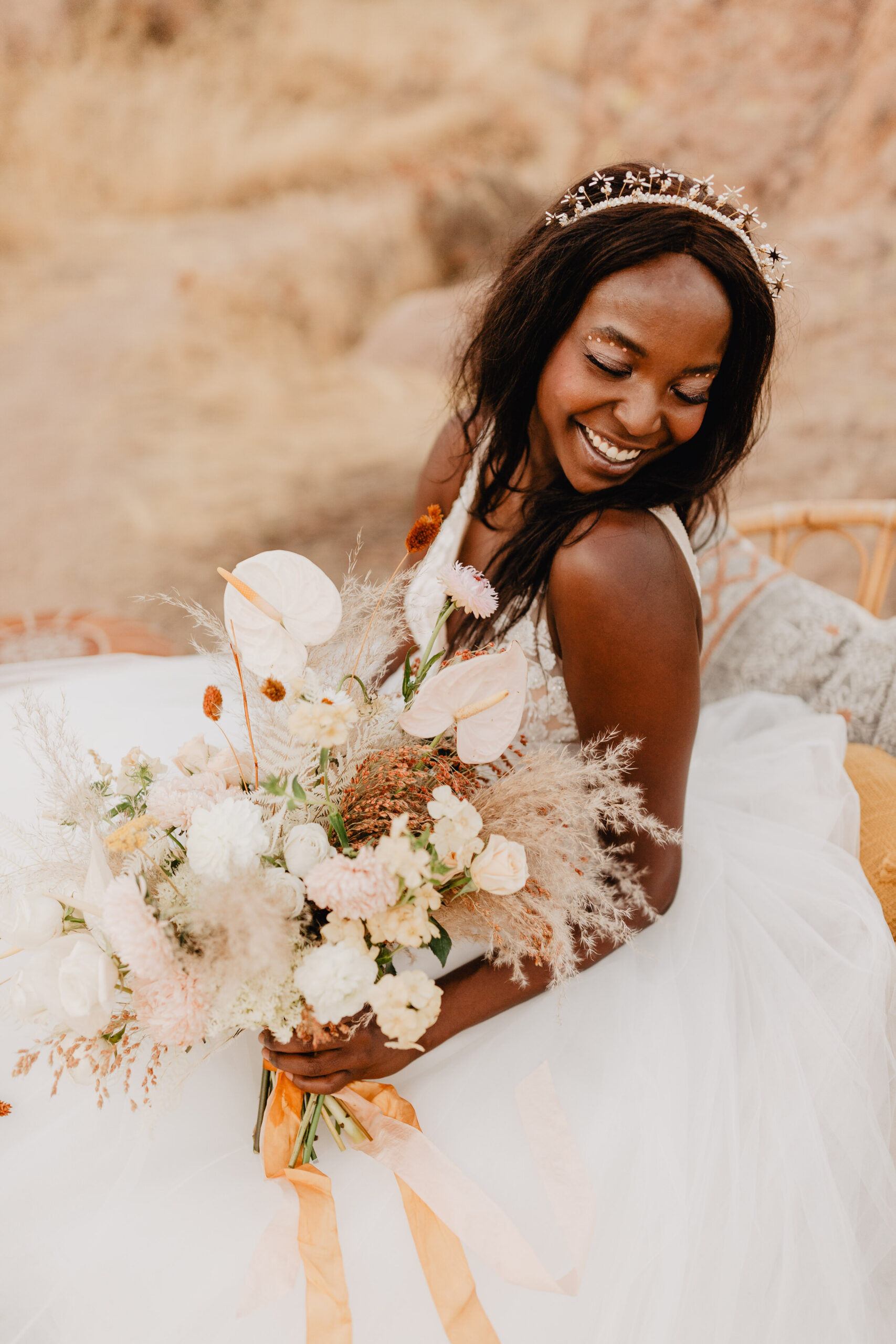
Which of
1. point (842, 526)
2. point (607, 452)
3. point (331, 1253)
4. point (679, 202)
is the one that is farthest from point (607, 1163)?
point (842, 526)

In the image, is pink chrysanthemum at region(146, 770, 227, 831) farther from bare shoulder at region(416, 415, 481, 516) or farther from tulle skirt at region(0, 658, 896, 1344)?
bare shoulder at region(416, 415, 481, 516)

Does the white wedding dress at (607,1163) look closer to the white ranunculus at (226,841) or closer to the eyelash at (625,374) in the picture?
the eyelash at (625,374)

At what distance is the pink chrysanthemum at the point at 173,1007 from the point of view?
25.9 inches

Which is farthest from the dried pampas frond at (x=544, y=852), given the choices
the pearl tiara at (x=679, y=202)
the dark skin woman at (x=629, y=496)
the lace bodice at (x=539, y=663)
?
the pearl tiara at (x=679, y=202)

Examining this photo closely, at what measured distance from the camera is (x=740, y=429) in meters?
1.18

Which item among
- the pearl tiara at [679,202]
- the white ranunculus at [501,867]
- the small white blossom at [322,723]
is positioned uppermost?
the pearl tiara at [679,202]

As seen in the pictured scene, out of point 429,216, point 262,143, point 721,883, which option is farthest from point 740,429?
point 262,143

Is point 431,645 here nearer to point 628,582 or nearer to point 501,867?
point 501,867

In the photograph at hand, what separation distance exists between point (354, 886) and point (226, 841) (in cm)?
12

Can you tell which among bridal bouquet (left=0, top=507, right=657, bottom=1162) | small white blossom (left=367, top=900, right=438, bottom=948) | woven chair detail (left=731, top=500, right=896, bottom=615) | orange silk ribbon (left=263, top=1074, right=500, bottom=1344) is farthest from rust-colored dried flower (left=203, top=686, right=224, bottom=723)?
woven chair detail (left=731, top=500, right=896, bottom=615)

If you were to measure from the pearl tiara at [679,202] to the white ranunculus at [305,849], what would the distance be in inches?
35.7

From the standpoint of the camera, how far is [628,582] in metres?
1.08

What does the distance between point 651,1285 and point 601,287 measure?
1212 millimetres

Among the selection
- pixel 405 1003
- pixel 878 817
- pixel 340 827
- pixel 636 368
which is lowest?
pixel 878 817
